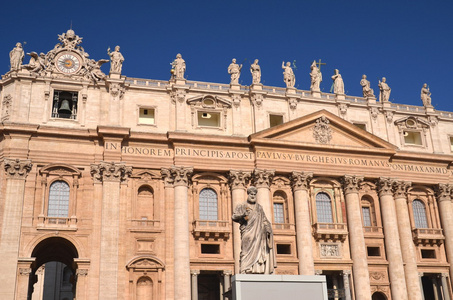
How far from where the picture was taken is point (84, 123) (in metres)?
37.6

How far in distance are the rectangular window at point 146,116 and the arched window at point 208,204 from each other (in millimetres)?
6079

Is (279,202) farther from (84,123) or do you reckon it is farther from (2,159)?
(2,159)

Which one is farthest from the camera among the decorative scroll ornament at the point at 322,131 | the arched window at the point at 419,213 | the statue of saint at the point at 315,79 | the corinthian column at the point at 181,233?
the statue of saint at the point at 315,79

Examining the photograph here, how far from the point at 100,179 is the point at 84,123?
13.4 feet

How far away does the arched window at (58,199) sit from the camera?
3562 centimetres

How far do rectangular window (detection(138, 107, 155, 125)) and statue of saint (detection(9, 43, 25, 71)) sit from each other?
8.60 m

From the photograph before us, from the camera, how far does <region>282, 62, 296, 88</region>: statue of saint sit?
42928 millimetres

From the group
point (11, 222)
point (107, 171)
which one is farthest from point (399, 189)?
point (11, 222)

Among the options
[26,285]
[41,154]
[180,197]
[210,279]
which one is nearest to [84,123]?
[41,154]

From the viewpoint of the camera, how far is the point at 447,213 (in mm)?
43125

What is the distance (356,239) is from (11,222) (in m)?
22.6

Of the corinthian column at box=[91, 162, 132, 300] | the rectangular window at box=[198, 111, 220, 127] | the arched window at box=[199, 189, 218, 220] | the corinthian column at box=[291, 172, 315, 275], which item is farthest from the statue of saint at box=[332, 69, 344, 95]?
the corinthian column at box=[91, 162, 132, 300]

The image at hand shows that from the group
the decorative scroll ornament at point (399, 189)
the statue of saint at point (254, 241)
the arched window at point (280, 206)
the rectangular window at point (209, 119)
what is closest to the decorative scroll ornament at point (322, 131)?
the arched window at point (280, 206)

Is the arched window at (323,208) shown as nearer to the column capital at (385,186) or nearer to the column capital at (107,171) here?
the column capital at (385,186)
